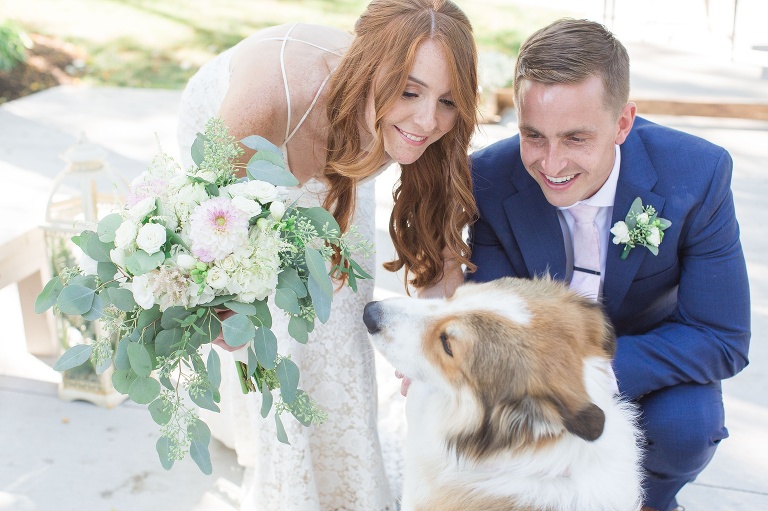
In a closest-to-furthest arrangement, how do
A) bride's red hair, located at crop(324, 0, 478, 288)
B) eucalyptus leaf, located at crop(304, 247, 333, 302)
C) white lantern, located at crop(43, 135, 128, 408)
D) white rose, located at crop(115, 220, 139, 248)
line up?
1. white rose, located at crop(115, 220, 139, 248)
2. eucalyptus leaf, located at crop(304, 247, 333, 302)
3. bride's red hair, located at crop(324, 0, 478, 288)
4. white lantern, located at crop(43, 135, 128, 408)

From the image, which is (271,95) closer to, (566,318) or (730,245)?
(566,318)

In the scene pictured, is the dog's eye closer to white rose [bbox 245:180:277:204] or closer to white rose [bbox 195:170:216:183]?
white rose [bbox 245:180:277:204]

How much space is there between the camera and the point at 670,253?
277cm

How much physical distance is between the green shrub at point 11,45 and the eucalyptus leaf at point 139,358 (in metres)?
7.03

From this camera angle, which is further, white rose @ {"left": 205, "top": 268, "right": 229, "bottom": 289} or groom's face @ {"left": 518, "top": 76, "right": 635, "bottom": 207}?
groom's face @ {"left": 518, "top": 76, "right": 635, "bottom": 207}

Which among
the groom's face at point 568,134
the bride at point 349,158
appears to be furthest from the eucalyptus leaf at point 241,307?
the groom's face at point 568,134

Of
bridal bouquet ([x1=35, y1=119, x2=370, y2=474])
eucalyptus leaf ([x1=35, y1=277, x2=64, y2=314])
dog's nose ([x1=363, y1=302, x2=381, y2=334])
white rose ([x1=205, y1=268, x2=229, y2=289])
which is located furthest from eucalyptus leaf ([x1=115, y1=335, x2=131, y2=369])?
dog's nose ([x1=363, y1=302, x2=381, y2=334])

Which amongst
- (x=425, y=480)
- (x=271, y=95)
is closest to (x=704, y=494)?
(x=425, y=480)

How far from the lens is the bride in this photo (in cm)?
247

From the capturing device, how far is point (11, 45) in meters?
8.21

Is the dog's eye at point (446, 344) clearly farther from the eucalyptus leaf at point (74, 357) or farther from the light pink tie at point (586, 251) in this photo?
Result: the eucalyptus leaf at point (74, 357)

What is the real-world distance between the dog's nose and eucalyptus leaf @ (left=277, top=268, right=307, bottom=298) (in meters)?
0.24

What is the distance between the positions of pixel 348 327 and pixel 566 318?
0.92 metres

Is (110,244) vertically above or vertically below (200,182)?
below
